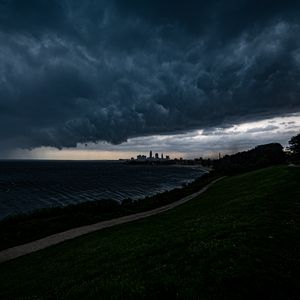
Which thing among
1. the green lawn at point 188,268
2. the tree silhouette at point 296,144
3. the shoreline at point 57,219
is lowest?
the shoreline at point 57,219

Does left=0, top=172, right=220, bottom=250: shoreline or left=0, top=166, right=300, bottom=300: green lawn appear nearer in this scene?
left=0, top=166, right=300, bottom=300: green lawn

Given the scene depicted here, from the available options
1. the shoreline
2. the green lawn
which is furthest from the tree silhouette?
the green lawn

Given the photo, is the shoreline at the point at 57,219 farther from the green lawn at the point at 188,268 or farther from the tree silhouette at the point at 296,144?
the tree silhouette at the point at 296,144

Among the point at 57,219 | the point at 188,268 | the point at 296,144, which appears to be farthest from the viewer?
the point at 296,144

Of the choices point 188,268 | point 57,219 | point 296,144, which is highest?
point 296,144

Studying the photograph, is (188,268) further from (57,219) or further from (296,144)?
(296,144)

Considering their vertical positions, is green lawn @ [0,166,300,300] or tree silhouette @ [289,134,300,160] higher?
tree silhouette @ [289,134,300,160]

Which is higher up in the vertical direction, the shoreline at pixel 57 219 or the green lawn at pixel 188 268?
the green lawn at pixel 188 268

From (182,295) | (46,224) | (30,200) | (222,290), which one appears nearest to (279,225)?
(222,290)

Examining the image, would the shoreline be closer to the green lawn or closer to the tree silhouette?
the green lawn

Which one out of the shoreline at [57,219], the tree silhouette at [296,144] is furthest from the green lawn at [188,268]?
the tree silhouette at [296,144]

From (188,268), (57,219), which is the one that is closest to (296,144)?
(57,219)

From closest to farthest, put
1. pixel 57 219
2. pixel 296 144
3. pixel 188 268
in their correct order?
pixel 188 268 < pixel 57 219 < pixel 296 144

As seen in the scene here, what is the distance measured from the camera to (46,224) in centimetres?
3584
